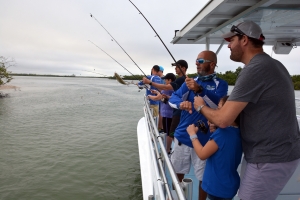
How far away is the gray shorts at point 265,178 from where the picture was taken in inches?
63.4

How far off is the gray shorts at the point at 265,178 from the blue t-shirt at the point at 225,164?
0.71 ft

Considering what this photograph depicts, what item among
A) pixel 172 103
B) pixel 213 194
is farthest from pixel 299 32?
pixel 213 194

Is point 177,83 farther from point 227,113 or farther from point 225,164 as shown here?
point 227,113

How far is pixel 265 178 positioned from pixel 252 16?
2.09 meters

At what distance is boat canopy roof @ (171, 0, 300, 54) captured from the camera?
8.23ft

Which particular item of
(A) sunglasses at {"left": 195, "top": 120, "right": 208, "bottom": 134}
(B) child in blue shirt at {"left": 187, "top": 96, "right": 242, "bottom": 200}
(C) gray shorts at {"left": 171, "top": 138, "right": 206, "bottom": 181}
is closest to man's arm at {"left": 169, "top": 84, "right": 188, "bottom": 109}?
A: (A) sunglasses at {"left": 195, "top": 120, "right": 208, "bottom": 134}

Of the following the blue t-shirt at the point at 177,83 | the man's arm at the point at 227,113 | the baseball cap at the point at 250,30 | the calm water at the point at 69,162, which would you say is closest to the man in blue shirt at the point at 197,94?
the man's arm at the point at 227,113

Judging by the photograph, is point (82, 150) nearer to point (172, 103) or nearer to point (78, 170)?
point (78, 170)

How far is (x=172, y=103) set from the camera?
2.68 m

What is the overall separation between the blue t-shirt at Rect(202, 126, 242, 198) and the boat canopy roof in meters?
1.45

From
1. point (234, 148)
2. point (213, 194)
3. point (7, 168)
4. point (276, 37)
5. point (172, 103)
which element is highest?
point (276, 37)

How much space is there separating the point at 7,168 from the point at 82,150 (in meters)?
2.85

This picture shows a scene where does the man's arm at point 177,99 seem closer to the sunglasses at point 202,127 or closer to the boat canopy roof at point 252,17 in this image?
the sunglasses at point 202,127

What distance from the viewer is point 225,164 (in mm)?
1961
